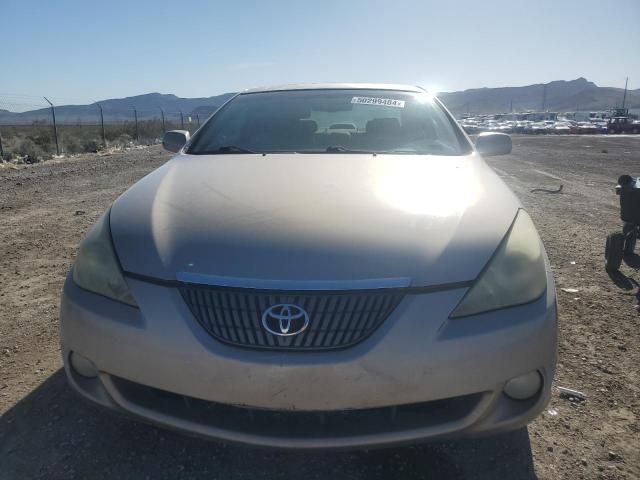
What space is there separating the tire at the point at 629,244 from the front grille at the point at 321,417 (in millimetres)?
3362

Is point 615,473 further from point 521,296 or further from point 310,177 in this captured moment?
point 310,177

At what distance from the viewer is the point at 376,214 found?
6.24 feet

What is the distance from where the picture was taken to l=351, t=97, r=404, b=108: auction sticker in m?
3.25

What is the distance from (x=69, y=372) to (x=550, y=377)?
66.4 inches

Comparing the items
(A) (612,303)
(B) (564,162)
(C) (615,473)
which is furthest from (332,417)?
(B) (564,162)

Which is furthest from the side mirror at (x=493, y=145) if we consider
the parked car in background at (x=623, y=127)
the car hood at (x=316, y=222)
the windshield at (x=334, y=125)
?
the parked car in background at (x=623, y=127)

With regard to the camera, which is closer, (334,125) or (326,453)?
(326,453)

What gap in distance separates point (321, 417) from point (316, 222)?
0.67 metres

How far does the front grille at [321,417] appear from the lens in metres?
1.59

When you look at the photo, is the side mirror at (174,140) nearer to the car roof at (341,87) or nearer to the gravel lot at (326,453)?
the car roof at (341,87)

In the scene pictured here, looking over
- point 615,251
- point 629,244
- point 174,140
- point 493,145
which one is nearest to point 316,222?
point 493,145

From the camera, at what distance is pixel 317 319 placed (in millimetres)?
1547

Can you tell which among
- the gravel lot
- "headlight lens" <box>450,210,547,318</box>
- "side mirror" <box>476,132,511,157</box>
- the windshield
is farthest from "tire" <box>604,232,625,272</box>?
"headlight lens" <box>450,210,547,318</box>

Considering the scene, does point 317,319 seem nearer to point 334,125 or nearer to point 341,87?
point 334,125
